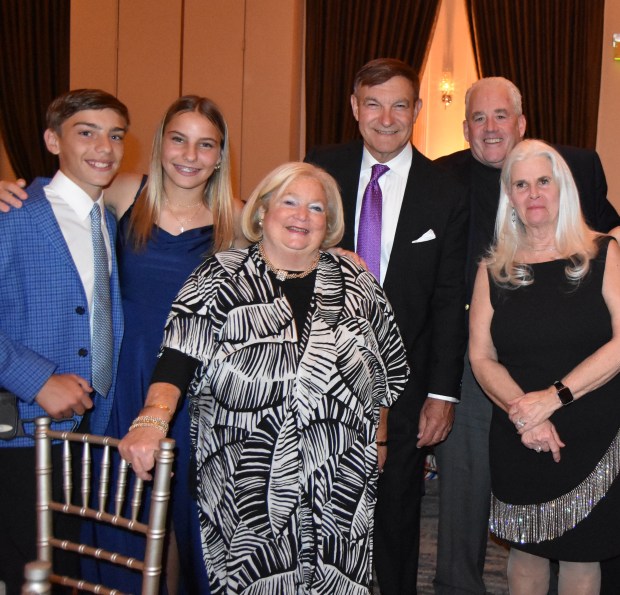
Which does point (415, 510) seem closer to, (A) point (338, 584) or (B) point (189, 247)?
(A) point (338, 584)

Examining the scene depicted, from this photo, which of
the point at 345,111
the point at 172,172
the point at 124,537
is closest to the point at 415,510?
the point at 124,537

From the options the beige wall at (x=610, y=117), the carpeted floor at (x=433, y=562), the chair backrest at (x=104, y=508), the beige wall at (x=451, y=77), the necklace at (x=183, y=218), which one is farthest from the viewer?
the beige wall at (x=451, y=77)

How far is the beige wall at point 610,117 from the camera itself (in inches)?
273

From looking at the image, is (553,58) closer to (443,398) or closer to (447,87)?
(447,87)

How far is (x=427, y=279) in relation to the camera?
10.1 ft

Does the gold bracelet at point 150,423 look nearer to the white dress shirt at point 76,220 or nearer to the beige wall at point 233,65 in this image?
the white dress shirt at point 76,220

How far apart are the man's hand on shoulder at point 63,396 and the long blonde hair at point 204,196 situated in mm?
560

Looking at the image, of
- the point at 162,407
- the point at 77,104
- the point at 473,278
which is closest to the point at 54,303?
the point at 162,407

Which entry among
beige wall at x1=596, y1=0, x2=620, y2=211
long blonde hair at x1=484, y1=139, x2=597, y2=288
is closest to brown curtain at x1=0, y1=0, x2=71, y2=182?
beige wall at x1=596, y1=0, x2=620, y2=211

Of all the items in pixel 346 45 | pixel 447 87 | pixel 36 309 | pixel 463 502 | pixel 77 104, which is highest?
pixel 346 45

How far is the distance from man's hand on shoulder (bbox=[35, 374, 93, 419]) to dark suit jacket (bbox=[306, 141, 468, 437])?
115 cm

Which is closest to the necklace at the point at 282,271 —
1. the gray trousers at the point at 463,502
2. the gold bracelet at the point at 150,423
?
the gold bracelet at the point at 150,423

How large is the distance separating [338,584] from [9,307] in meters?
1.23

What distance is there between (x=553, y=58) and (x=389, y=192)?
14.5ft
